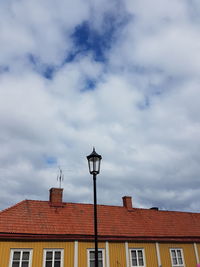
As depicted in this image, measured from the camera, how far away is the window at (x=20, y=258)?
1736 centimetres

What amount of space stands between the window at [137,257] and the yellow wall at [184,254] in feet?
6.04

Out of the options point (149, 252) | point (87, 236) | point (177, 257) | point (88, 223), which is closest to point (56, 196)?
point (88, 223)

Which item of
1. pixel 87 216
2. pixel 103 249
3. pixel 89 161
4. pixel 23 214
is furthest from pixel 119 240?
pixel 89 161

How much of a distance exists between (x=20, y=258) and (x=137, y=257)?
29.9 feet

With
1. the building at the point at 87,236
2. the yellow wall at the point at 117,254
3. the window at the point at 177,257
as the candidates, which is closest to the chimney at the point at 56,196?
the building at the point at 87,236

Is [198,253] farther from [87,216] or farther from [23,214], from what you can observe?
[23,214]

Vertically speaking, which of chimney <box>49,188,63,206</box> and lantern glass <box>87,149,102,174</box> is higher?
chimney <box>49,188,63,206</box>

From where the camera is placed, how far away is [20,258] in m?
17.6

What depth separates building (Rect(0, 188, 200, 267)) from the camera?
18125 mm

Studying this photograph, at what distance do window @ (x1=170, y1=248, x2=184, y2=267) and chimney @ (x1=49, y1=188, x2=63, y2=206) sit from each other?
414 inches

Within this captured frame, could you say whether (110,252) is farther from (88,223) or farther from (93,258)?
(88,223)

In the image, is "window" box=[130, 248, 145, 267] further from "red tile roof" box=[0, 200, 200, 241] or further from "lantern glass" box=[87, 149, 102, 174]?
"lantern glass" box=[87, 149, 102, 174]

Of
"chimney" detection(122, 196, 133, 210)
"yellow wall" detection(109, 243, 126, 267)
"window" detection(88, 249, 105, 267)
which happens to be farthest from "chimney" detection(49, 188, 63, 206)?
"chimney" detection(122, 196, 133, 210)

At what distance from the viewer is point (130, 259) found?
2059 centimetres
